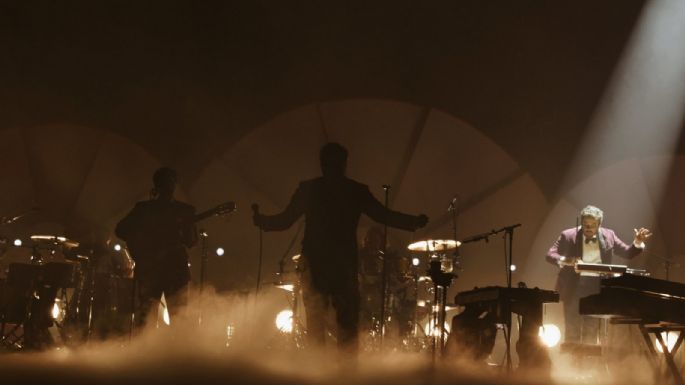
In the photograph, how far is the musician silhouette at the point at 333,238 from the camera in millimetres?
5055

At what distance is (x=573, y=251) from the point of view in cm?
818

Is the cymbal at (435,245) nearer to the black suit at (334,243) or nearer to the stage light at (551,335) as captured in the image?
the stage light at (551,335)

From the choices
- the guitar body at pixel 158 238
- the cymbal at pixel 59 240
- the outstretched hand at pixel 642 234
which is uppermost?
the outstretched hand at pixel 642 234

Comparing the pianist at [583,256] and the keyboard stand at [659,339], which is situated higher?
the pianist at [583,256]

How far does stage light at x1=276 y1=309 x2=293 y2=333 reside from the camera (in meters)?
8.94

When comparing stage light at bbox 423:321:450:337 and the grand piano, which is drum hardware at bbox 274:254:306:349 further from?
the grand piano

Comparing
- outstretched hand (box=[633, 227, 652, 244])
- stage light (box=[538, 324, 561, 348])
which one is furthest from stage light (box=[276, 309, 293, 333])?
outstretched hand (box=[633, 227, 652, 244])

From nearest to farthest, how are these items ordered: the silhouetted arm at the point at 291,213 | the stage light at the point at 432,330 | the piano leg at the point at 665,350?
the piano leg at the point at 665,350 < the silhouetted arm at the point at 291,213 < the stage light at the point at 432,330

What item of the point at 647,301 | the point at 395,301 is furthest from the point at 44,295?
the point at 647,301

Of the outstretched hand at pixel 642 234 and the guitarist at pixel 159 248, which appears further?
the outstretched hand at pixel 642 234

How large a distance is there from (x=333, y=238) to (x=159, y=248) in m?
1.69

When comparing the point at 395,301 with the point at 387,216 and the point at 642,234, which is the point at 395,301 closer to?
the point at 642,234

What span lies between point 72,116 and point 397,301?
5.12 metres

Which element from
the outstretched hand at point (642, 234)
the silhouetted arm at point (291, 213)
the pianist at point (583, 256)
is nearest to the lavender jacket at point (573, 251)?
the pianist at point (583, 256)
